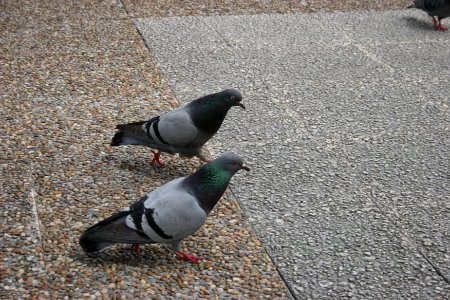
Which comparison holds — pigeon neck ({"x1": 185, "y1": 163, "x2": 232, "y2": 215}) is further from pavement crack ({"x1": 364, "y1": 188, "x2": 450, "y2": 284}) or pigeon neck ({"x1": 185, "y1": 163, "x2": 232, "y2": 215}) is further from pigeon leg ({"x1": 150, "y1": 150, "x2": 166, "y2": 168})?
pavement crack ({"x1": 364, "y1": 188, "x2": 450, "y2": 284})

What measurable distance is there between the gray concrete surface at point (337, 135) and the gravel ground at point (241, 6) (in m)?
0.21

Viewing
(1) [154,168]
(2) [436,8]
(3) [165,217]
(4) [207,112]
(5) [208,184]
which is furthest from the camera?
(2) [436,8]

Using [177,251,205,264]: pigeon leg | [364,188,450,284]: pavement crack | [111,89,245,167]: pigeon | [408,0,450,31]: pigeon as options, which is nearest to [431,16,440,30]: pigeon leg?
[408,0,450,31]: pigeon

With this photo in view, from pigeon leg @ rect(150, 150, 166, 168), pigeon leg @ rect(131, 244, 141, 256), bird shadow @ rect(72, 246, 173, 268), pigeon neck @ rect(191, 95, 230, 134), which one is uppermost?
pigeon neck @ rect(191, 95, 230, 134)

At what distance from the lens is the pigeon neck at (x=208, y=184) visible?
11.8ft

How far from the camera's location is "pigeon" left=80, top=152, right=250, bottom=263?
345 centimetres

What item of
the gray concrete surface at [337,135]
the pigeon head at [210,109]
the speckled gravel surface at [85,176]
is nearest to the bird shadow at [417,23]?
the gray concrete surface at [337,135]

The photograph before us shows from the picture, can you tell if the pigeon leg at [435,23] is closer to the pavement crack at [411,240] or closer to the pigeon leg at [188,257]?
the pavement crack at [411,240]

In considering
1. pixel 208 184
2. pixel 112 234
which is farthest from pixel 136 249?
pixel 208 184

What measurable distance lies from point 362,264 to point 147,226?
3.86 ft

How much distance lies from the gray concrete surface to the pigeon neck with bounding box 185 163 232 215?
49 cm

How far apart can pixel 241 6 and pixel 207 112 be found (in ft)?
13.1

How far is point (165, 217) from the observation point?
345cm

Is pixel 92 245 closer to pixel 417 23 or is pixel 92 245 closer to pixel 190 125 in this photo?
pixel 190 125
